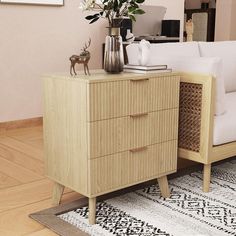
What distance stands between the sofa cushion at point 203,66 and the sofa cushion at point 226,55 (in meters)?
0.69

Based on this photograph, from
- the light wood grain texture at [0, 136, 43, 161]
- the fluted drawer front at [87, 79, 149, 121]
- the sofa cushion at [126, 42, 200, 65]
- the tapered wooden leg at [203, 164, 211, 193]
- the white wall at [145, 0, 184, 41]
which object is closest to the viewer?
the fluted drawer front at [87, 79, 149, 121]

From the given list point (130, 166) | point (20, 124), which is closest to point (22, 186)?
point (130, 166)

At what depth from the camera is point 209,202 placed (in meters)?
2.19

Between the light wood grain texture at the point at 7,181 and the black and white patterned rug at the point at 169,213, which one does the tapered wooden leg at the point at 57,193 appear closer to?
the black and white patterned rug at the point at 169,213

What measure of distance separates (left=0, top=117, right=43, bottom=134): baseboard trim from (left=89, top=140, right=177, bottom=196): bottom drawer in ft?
6.58

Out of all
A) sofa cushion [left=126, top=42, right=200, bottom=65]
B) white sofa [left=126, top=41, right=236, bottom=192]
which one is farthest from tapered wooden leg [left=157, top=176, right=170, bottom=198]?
sofa cushion [left=126, top=42, right=200, bottom=65]

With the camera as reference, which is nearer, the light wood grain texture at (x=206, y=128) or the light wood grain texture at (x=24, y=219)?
the light wood grain texture at (x=24, y=219)

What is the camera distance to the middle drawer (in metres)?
1.86

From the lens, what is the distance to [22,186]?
2.44 metres

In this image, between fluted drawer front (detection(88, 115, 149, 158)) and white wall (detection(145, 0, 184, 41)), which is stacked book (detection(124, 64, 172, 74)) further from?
white wall (detection(145, 0, 184, 41))

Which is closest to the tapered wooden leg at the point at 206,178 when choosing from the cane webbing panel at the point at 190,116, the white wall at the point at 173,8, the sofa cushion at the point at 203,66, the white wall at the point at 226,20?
the cane webbing panel at the point at 190,116

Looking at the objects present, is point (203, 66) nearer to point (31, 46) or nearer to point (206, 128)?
point (206, 128)

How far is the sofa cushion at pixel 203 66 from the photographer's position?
2.32 m

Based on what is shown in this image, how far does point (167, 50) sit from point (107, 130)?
1141 mm
